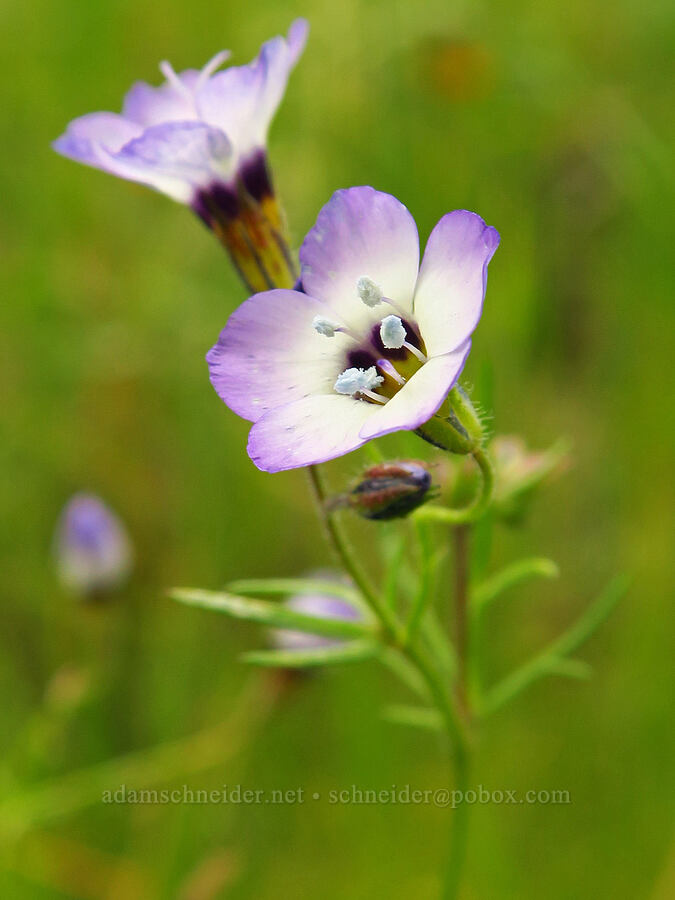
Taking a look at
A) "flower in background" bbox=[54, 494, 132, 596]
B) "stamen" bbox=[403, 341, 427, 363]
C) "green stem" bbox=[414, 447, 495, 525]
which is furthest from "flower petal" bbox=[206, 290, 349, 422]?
"flower in background" bbox=[54, 494, 132, 596]

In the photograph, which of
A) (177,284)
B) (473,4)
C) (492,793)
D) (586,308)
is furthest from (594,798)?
(473,4)

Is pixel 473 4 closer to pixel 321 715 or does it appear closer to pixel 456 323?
pixel 321 715

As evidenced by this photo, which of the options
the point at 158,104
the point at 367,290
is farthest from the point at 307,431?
the point at 158,104

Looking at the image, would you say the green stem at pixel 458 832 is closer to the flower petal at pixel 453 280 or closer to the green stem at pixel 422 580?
the green stem at pixel 422 580

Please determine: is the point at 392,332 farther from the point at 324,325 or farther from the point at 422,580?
the point at 422,580

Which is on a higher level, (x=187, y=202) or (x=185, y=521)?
(x=187, y=202)

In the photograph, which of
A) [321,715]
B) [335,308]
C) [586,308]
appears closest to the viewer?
[335,308]

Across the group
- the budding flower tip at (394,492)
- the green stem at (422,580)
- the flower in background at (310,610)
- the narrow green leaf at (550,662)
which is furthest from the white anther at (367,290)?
the flower in background at (310,610)
